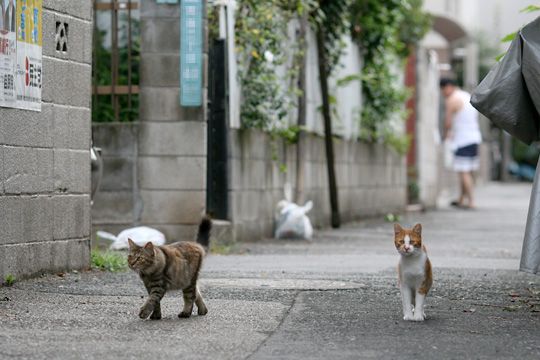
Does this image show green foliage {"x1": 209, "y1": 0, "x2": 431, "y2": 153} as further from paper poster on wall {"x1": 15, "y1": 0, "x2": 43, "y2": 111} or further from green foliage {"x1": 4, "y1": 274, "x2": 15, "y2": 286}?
green foliage {"x1": 4, "y1": 274, "x2": 15, "y2": 286}

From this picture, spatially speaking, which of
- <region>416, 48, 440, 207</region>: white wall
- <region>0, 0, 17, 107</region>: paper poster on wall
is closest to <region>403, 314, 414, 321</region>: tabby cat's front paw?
<region>0, 0, 17, 107</region>: paper poster on wall

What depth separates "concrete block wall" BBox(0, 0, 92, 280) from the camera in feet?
28.0

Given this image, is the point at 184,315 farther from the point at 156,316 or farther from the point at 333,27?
the point at 333,27

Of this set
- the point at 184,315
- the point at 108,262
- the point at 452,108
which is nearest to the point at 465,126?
the point at 452,108

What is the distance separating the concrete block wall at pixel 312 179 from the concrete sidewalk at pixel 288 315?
6.15ft

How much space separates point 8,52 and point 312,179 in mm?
8539

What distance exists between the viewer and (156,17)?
40.3 ft

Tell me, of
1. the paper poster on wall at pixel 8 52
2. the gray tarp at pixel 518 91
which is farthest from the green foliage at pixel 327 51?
the gray tarp at pixel 518 91

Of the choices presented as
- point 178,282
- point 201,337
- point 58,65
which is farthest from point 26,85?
point 201,337

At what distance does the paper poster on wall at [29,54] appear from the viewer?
8594 millimetres

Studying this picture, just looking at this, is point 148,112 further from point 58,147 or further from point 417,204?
point 417,204

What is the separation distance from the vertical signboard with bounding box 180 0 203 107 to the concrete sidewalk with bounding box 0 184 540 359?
5.63 feet

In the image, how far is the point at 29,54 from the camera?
8789 mm

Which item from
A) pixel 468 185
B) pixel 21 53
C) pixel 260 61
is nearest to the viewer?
pixel 21 53
